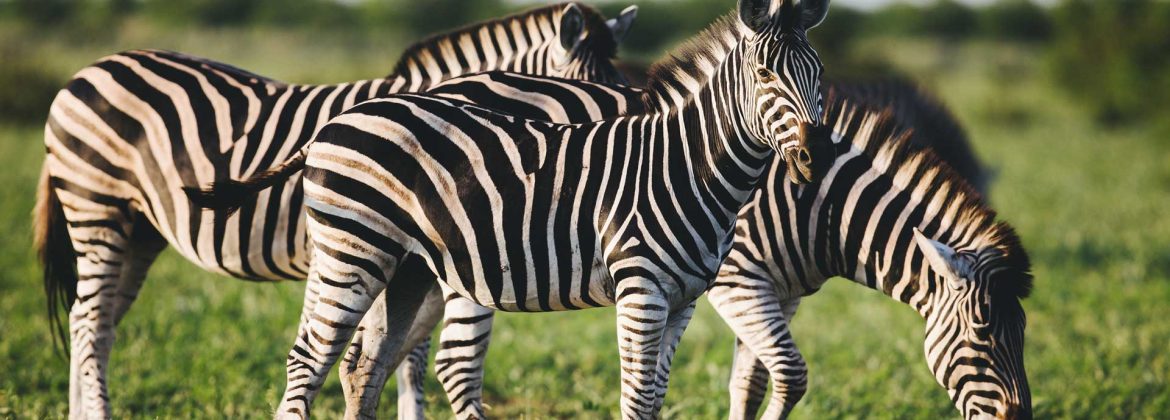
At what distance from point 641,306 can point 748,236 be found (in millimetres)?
1404

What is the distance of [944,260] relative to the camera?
14.6 feet

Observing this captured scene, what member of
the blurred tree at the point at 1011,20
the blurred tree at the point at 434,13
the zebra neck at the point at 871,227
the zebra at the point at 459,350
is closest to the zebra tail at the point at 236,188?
the zebra at the point at 459,350

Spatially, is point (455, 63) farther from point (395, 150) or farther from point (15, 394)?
point (15, 394)

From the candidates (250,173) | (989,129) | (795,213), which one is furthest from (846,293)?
(989,129)

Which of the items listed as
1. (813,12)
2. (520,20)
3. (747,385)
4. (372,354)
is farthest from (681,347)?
(813,12)

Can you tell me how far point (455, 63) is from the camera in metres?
6.00

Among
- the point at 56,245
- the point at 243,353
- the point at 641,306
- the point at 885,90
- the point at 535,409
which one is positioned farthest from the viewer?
the point at 885,90

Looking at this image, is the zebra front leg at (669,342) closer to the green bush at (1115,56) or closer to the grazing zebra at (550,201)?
the grazing zebra at (550,201)

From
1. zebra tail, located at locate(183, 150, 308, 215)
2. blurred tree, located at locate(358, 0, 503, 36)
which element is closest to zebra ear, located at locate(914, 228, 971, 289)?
zebra tail, located at locate(183, 150, 308, 215)

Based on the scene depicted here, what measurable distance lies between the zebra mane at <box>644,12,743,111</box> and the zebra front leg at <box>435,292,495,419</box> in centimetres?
140

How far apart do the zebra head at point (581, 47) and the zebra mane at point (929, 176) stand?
57.0 inches

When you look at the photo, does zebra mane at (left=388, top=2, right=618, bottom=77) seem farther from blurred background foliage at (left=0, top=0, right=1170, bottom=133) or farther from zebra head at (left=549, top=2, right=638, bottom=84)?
blurred background foliage at (left=0, top=0, right=1170, bottom=133)

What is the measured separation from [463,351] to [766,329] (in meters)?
1.51

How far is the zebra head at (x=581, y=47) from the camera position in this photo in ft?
19.1
